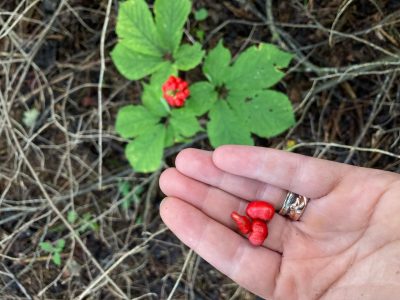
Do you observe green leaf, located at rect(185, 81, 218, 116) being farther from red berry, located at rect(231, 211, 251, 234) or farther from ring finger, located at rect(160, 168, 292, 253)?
red berry, located at rect(231, 211, 251, 234)

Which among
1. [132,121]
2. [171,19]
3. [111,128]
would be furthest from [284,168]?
[111,128]

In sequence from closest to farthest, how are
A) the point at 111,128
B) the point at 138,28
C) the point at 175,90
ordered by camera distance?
the point at 175,90, the point at 138,28, the point at 111,128

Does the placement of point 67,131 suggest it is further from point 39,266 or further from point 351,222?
→ point 351,222

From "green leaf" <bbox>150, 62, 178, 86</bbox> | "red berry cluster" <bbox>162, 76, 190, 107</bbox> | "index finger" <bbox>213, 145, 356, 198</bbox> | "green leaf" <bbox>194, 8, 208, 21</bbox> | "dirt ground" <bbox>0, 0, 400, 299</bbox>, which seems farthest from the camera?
"green leaf" <bbox>194, 8, 208, 21</bbox>

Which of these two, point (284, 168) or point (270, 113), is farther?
point (270, 113)

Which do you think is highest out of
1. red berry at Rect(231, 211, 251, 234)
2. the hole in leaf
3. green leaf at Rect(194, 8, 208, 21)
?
green leaf at Rect(194, 8, 208, 21)

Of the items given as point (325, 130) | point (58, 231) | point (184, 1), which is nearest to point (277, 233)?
point (325, 130)

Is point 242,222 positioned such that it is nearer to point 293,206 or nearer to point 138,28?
point 293,206

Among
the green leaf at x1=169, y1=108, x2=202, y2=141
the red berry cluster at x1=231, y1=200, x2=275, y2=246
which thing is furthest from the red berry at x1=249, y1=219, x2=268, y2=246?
the green leaf at x1=169, y1=108, x2=202, y2=141
